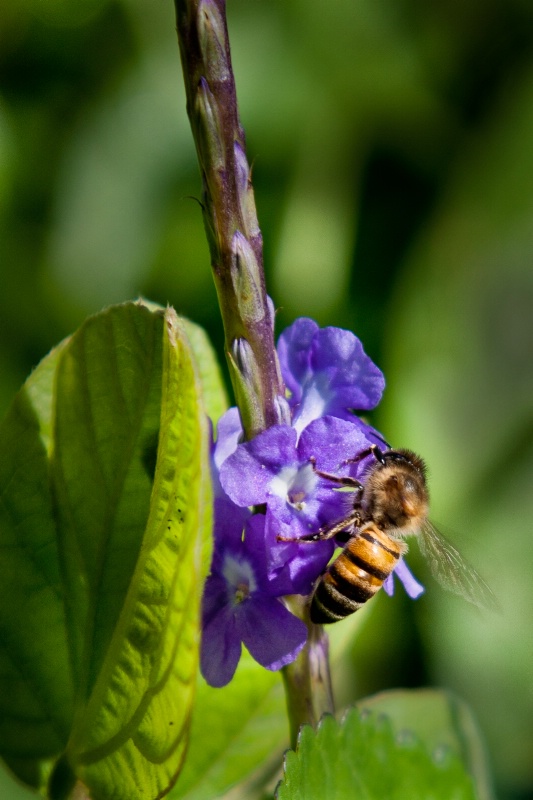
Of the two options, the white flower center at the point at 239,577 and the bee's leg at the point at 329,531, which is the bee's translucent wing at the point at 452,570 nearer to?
the bee's leg at the point at 329,531

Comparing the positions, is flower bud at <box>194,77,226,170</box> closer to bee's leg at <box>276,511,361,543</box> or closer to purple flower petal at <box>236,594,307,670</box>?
bee's leg at <box>276,511,361,543</box>

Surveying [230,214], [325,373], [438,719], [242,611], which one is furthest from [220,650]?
[438,719]

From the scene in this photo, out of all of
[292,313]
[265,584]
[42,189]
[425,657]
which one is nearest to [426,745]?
[265,584]

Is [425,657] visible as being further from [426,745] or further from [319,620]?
[319,620]

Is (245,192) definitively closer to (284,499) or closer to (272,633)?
(284,499)

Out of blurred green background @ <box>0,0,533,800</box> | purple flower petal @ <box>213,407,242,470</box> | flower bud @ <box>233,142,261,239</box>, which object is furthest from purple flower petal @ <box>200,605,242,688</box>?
blurred green background @ <box>0,0,533,800</box>
